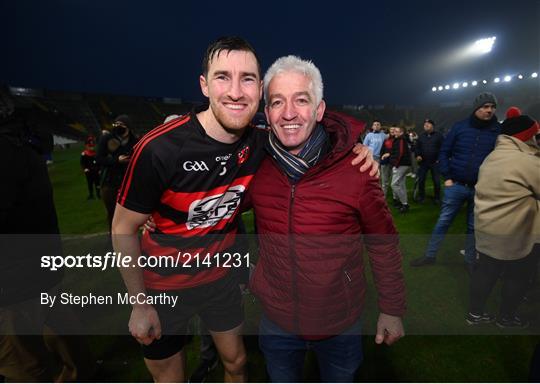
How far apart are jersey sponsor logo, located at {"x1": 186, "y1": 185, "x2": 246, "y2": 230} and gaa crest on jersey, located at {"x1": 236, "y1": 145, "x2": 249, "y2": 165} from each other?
6.5 inches

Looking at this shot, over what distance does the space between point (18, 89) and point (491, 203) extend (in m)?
50.8

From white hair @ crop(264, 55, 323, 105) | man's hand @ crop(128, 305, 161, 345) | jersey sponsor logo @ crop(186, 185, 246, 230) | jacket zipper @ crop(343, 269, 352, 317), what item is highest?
white hair @ crop(264, 55, 323, 105)

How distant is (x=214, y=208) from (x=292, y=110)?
782 mm

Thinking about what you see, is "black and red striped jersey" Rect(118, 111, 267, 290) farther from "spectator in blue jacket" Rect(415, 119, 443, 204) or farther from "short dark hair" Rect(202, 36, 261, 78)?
"spectator in blue jacket" Rect(415, 119, 443, 204)

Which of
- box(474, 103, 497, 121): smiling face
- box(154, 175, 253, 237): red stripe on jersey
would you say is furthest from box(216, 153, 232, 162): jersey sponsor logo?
box(474, 103, 497, 121): smiling face

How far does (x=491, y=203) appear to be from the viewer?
8.50 ft

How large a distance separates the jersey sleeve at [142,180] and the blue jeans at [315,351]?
42.1 inches

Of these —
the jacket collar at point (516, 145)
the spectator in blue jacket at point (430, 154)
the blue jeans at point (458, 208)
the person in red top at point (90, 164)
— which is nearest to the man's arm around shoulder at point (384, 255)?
the jacket collar at point (516, 145)

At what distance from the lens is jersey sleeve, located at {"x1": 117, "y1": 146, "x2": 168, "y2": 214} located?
162 centimetres

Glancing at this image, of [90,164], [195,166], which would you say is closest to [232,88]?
[195,166]

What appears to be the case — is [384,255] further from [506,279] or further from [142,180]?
[506,279]

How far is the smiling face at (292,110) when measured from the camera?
1.60 metres

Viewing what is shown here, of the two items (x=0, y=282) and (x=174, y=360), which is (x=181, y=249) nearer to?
(x=174, y=360)

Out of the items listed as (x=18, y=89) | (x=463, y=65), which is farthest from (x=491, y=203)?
(x=463, y=65)
